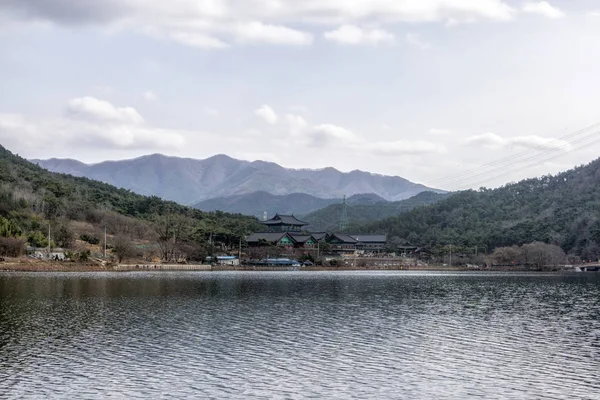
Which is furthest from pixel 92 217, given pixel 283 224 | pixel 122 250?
pixel 283 224

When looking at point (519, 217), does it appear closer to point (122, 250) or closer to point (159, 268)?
point (159, 268)

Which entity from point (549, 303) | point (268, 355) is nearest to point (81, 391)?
point (268, 355)

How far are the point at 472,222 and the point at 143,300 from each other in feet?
344

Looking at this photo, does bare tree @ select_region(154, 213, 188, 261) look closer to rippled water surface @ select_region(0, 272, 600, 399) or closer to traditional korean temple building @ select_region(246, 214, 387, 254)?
traditional korean temple building @ select_region(246, 214, 387, 254)

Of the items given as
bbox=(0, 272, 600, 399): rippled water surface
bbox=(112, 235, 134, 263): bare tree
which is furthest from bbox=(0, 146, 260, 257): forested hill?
bbox=(0, 272, 600, 399): rippled water surface

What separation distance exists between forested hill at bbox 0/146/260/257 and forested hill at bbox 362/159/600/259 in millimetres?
39305

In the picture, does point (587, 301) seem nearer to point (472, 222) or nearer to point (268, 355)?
point (268, 355)

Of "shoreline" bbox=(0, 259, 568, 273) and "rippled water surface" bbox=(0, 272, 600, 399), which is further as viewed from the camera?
"shoreline" bbox=(0, 259, 568, 273)

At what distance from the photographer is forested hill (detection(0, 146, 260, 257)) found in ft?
272

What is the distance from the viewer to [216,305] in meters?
34.7

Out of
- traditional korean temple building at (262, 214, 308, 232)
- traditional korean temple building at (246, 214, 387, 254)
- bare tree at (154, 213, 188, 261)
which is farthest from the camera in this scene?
traditional korean temple building at (262, 214, 308, 232)

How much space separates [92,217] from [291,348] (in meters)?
87.1

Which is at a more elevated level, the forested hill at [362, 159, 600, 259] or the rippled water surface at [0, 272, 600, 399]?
the forested hill at [362, 159, 600, 259]

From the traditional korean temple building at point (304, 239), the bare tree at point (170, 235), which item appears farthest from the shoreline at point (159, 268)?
the traditional korean temple building at point (304, 239)
